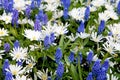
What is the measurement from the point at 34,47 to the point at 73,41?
0.34 meters

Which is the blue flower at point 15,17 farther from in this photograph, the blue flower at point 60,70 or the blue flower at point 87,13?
the blue flower at point 60,70

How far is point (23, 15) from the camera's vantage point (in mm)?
2980

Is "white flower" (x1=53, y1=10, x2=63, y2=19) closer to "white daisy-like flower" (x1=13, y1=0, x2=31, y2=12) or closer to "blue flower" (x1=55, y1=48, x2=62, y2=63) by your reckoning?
"white daisy-like flower" (x1=13, y1=0, x2=31, y2=12)

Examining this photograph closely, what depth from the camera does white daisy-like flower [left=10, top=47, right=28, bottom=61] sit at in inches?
90.0

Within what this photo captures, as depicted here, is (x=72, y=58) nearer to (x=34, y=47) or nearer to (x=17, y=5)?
(x=34, y=47)

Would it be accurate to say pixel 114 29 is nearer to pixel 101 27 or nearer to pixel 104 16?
pixel 101 27

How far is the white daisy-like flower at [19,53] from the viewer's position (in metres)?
2.29

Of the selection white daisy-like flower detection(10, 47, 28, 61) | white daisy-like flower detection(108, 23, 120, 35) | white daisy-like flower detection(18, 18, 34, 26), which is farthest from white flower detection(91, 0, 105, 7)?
white daisy-like flower detection(10, 47, 28, 61)

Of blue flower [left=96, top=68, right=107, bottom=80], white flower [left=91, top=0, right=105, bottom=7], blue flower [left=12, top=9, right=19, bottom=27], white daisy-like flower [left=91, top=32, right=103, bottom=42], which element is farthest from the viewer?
white flower [left=91, top=0, right=105, bottom=7]

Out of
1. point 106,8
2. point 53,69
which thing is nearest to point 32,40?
point 53,69

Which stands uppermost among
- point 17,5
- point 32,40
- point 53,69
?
point 17,5

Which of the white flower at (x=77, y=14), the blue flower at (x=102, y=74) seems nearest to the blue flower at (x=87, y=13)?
the white flower at (x=77, y=14)

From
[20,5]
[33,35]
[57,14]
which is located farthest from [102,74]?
[20,5]

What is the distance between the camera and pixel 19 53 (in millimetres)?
2301
